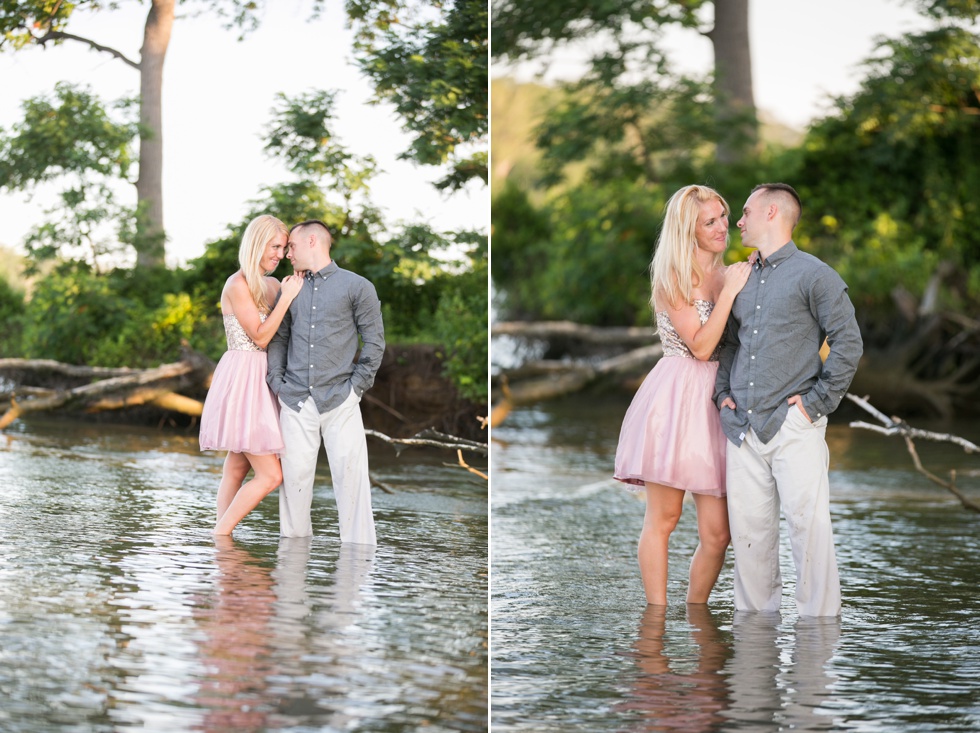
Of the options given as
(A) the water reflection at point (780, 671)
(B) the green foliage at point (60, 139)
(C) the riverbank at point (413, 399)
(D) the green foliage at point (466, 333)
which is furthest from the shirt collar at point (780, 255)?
(B) the green foliage at point (60, 139)

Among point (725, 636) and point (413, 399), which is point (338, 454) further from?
point (413, 399)

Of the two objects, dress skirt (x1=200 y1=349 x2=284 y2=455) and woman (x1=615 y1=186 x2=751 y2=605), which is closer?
woman (x1=615 y1=186 x2=751 y2=605)

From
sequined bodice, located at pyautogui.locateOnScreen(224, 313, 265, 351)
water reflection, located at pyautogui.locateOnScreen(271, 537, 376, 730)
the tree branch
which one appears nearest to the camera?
water reflection, located at pyautogui.locateOnScreen(271, 537, 376, 730)

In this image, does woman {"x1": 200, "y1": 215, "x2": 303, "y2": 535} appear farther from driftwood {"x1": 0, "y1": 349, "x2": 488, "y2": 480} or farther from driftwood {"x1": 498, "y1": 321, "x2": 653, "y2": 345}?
driftwood {"x1": 498, "y1": 321, "x2": 653, "y2": 345}

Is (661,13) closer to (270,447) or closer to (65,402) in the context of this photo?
(65,402)

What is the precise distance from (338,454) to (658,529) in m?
1.82

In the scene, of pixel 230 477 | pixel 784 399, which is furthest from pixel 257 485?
pixel 784 399

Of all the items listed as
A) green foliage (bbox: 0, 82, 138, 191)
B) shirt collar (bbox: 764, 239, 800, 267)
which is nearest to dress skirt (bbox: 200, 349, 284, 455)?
shirt collar (bbox: 764, 239, 800, 267)

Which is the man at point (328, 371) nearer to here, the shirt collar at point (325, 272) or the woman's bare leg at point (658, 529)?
the shirt collar at point (325, 272)

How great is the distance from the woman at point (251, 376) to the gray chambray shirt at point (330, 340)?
4.3 inches

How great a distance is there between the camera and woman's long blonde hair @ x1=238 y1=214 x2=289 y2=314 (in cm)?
640

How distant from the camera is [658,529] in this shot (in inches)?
206

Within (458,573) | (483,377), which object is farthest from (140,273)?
(458,573)

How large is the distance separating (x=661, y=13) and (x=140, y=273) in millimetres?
8583
